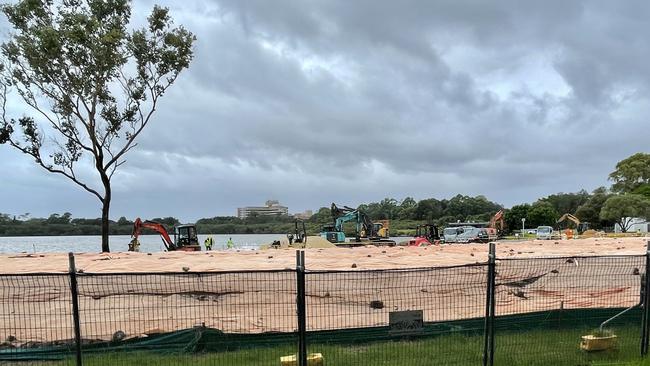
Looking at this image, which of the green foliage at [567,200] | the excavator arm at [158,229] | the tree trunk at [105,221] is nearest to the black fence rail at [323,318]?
the tree trunk at [105,221]

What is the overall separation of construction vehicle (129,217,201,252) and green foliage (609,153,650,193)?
98235mm

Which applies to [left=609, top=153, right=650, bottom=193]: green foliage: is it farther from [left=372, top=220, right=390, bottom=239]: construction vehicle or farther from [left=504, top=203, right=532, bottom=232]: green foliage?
[left=372, top=220, right=390, bottom=239]: construction vehicle

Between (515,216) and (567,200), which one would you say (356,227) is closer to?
(515,216)

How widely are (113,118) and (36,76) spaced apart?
375cm

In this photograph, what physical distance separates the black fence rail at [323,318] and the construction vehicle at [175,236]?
2113cm

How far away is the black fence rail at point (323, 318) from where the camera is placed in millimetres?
7844

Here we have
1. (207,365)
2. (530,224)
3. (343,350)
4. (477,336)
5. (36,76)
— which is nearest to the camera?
(207,365)

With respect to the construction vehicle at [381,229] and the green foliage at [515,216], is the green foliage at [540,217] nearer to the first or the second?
the green foliage at [515,216]

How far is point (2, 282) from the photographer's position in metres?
9.54

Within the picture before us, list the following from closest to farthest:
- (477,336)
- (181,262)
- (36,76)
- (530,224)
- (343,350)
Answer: (343,350)
(477,336)
(181,262)
(36,76)
(530,224)

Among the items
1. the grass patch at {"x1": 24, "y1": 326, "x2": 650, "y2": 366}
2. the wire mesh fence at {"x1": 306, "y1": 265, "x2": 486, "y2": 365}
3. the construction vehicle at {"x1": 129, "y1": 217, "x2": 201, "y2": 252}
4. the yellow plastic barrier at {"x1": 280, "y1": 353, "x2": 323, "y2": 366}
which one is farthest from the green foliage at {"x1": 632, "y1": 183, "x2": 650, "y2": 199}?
the yellow plastic barrier at {"x1": 280, "y1": 353, "x2": 323, "y2": 366}

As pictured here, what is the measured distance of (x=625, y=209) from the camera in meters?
86.8

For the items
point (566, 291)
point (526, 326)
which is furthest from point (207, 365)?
point (566, 291)

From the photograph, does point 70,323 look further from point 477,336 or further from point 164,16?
point 164,16
